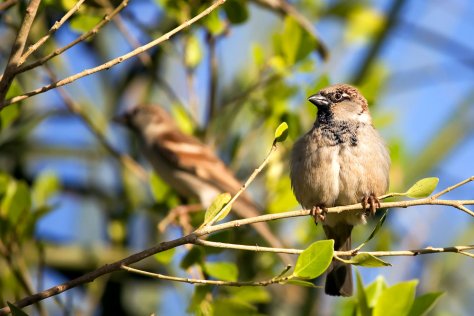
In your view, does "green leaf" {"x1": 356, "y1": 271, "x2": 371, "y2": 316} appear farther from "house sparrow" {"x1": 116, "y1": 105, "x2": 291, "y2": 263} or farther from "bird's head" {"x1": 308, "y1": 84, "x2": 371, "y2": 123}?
"house sparrow" {"x1": 116, "y1": 105, "x2": 291, "y2": 263}

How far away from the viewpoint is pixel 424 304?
2797 mm

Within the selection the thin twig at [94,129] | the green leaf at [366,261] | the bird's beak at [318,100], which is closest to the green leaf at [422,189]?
the green leaf at [366,261]

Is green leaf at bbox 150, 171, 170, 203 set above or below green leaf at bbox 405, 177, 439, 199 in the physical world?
below

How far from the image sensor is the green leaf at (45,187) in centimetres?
389

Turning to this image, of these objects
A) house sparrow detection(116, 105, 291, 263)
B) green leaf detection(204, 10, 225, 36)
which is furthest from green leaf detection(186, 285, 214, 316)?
house sparrow detection(116, 105, 291, 263)

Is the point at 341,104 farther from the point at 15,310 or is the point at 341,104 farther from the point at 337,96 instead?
the point at 15,310

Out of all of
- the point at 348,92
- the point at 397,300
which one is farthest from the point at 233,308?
the point at 348,92

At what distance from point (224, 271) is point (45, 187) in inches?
47.9

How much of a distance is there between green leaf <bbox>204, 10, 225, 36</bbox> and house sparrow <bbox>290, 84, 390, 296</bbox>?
59 cm

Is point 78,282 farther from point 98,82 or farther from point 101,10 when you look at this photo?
point 98,82

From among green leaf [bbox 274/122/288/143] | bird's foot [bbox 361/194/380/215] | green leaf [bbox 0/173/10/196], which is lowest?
bird's foot [bbox 361/194/380/215]

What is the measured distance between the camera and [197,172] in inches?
239

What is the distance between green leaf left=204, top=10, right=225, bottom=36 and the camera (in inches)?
142

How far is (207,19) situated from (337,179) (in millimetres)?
920
